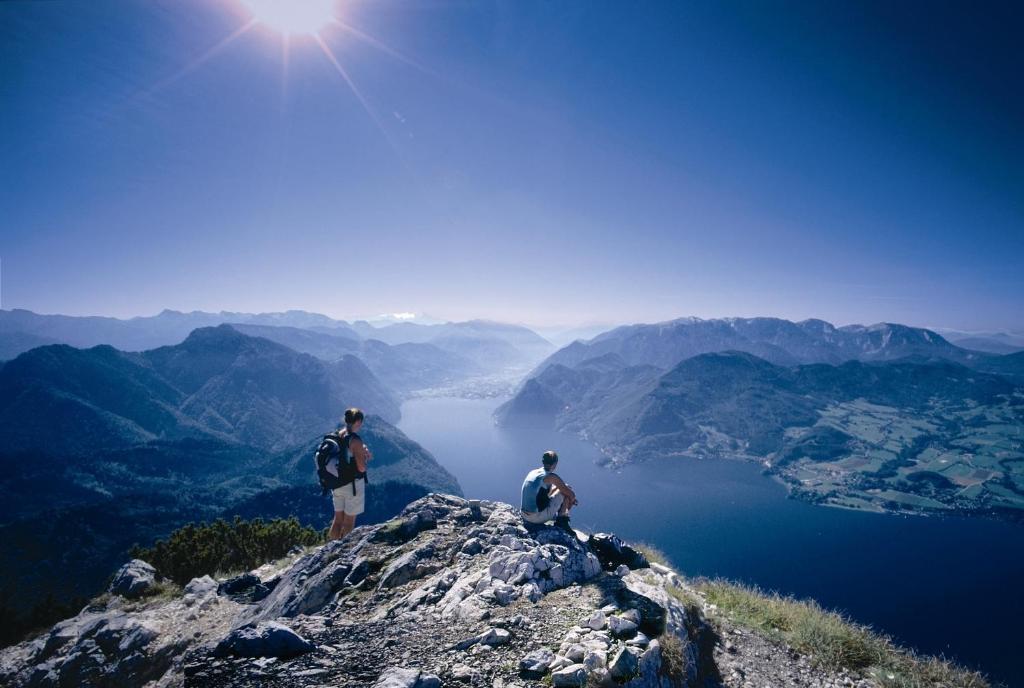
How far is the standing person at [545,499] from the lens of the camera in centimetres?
1236

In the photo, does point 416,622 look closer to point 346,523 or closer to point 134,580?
point 346,523

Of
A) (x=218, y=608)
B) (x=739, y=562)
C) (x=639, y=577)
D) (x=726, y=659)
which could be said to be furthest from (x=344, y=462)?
(x=739, y=562)

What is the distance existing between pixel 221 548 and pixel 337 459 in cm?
1183

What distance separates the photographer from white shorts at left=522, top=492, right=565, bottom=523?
12367 mm

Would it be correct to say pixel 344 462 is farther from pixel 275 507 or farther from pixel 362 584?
pixel 275 507

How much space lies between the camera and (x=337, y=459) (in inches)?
519

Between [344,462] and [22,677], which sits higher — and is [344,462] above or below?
above

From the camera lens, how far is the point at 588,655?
6434 mm

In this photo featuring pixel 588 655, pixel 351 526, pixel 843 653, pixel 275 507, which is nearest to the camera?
pixel 588 655

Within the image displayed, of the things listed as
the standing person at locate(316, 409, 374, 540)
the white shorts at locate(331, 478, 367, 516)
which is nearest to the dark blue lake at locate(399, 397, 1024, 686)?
the white shorts at locate(331, 478, 367, 516)

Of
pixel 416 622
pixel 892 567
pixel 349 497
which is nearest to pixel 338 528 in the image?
pixel 349 497

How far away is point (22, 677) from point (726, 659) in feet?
62.5

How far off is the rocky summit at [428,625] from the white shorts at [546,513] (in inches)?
17.1

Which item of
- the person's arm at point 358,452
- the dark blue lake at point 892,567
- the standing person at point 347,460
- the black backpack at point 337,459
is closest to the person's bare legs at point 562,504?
the standing person at point 347,460
